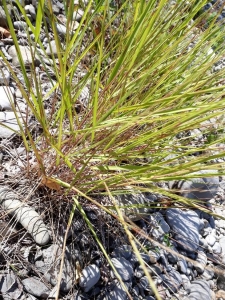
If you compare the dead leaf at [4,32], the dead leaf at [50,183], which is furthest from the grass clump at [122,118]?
the dead leaf at [4,32]

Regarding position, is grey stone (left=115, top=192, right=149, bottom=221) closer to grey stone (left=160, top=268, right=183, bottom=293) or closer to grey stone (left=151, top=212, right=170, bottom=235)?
grey stone (left=151, top=212, right=170, bottom=235)

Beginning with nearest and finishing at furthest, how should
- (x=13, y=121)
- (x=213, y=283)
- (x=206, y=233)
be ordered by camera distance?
(x=13, y=121) → (x=213, y=283) → (x=206, y=233)

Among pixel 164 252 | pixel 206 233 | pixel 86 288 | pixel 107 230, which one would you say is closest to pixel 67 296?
pixel 86 288

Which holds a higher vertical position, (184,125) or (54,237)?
(184,125)

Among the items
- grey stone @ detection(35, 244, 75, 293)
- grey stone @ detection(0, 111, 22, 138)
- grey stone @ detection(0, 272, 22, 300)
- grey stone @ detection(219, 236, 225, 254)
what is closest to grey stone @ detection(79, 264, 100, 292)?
grey stone @ detection(35, 244, 75, 293)

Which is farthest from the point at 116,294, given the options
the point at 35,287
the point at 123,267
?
the point at 35,287

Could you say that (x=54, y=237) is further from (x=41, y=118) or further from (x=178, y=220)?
(x=178, y=220)

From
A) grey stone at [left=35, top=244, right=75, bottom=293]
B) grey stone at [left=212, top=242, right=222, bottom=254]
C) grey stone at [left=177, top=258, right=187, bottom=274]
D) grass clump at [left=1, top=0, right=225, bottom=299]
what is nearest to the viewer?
grass clump at [left=1, top=0, right=225, bottom=299]
